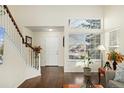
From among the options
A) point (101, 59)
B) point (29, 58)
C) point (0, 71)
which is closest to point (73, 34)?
point (101, 59)

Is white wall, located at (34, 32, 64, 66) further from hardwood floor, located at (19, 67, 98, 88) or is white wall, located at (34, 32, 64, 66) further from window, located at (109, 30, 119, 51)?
window, located at (109, 30, 119, 51)

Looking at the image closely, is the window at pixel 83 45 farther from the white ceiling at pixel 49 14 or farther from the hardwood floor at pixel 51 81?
the hardwood floor at pixel 51 81

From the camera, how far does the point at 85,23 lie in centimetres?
902

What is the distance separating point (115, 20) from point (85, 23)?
224cm

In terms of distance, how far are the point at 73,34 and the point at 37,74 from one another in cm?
276

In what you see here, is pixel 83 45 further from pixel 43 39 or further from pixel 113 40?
pixel 43 39

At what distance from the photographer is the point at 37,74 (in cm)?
772

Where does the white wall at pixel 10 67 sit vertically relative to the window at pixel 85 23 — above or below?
below

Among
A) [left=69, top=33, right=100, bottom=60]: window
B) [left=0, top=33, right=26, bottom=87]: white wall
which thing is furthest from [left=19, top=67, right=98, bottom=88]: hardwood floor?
[left=69, top=33, right=100, bottom=60]: window

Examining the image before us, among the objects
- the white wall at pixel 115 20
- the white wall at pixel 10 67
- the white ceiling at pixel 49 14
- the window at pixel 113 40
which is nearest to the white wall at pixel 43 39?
the white ceiling at pixel 49 14

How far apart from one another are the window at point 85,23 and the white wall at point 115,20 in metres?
0.54

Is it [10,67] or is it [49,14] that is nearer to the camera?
[10,67]

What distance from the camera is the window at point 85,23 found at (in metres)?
8.97

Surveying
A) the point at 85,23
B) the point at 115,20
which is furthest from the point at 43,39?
the point at 115,20
